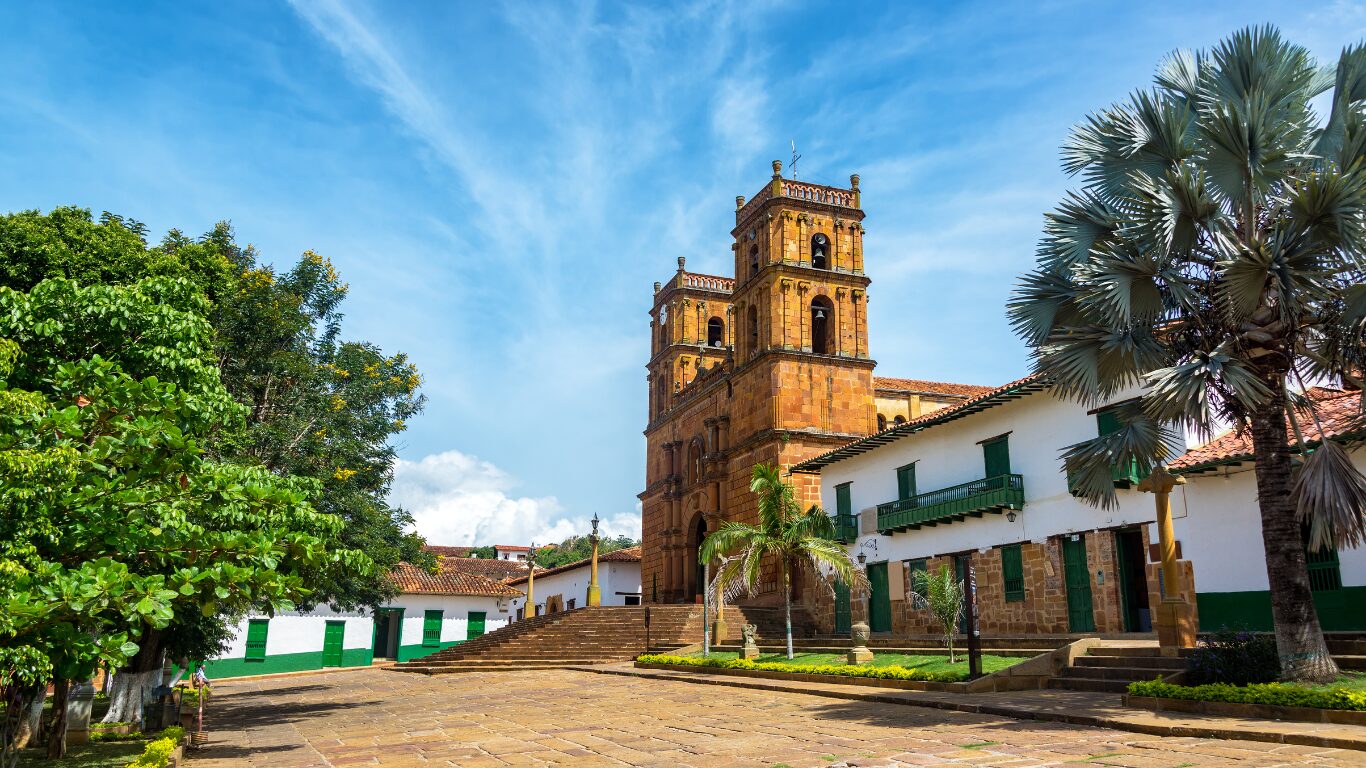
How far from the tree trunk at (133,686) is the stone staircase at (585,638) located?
47.4ft

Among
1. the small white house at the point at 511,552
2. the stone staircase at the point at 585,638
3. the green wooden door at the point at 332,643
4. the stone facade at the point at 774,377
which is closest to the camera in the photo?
the stone staircase at the point at 585,638

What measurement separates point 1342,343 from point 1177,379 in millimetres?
2232

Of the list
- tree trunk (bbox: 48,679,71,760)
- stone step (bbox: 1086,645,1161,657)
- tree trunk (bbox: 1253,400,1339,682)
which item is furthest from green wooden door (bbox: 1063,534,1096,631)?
tree trunk (bbox: 48,679,71,760)

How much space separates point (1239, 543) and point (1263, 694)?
21.9 ft

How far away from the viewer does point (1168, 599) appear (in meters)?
13.8

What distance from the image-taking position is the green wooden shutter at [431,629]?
3959 centimetres

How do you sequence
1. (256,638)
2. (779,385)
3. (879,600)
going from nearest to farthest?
(879,600)
(256,638)
(779,385)

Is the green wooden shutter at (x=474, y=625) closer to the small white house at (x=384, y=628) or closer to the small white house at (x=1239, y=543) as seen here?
the small white house at (x=384, y=628)

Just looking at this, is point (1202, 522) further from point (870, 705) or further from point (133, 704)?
point (133, 704)

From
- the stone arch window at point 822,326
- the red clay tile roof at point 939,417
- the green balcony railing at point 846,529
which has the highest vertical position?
the stone arch window at point 822,326

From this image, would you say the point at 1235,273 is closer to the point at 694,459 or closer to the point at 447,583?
the point at 694,459

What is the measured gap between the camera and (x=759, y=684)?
711 inches

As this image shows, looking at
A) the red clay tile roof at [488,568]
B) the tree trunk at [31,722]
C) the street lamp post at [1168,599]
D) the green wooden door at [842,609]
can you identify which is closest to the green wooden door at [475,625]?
the red clay tile roof at [488,568]

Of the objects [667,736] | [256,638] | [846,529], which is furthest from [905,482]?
[256,638]
